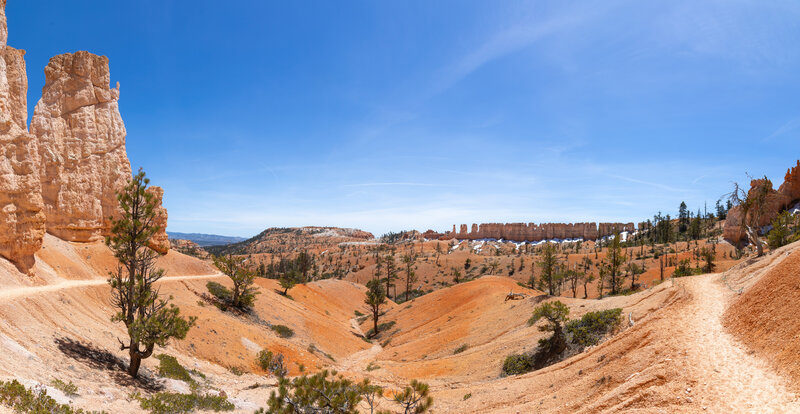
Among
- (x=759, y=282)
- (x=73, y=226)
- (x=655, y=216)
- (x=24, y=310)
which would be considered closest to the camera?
(x=759, y=282)

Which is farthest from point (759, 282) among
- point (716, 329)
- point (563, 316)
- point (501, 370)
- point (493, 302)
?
point (493, 302)

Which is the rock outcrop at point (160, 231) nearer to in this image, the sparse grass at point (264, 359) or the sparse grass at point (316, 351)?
the sparse grass at point (316, 351)

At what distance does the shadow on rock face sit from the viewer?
48.5 feet

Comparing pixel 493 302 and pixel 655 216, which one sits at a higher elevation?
pixel 655 216

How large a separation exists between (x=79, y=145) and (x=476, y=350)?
40.1m

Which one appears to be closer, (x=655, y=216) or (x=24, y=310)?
(x=24, y=310)

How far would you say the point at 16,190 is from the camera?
2167 cm

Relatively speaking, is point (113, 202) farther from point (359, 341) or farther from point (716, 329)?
point (716, 329)

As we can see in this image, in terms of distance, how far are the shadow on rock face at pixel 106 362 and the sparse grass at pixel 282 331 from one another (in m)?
18.7

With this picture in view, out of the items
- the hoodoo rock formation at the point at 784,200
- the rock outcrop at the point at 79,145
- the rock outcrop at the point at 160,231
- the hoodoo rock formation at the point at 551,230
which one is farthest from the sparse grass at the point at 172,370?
the hoodoo rock formation at the point at 551,230

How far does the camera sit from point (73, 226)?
32.2m

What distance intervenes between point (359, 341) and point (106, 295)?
24867 millimetres

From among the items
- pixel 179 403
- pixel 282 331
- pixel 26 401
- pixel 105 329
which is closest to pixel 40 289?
pixel 105 329

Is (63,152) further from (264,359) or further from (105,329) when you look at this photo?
(264,359)
